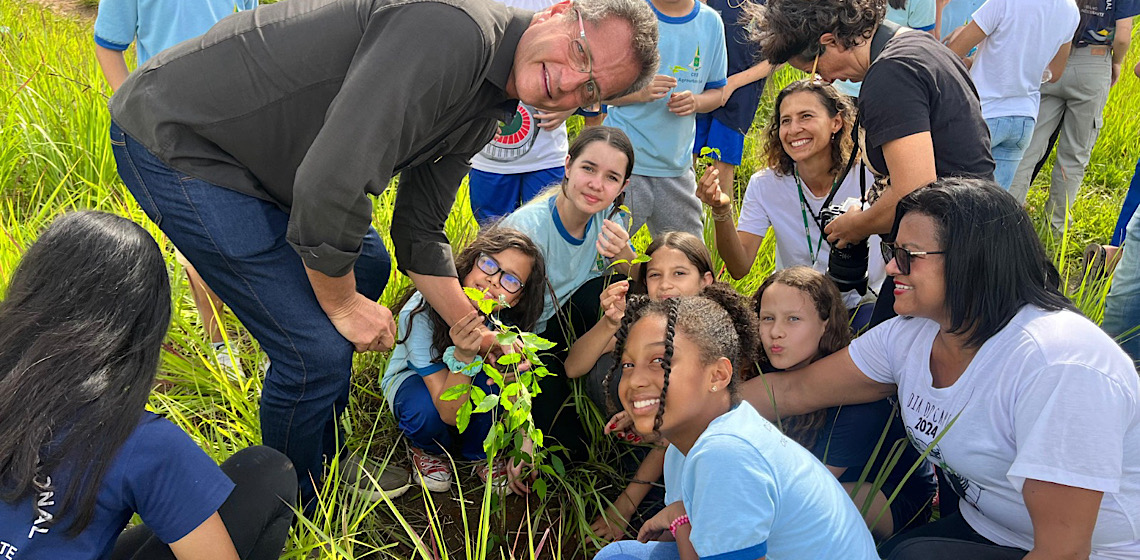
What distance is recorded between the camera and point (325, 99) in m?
1.77

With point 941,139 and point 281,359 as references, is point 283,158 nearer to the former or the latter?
point 281,359

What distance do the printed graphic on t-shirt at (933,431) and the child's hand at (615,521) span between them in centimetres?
82

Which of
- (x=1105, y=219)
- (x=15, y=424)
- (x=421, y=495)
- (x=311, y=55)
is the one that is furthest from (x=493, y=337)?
(x=1105, y=219)

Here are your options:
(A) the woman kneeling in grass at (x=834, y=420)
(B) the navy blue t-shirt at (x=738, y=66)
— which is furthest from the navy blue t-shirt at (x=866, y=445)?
(B) the navy blue t-shirt at (x=738, y=66)

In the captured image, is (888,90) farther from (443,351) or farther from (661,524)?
(443,351)

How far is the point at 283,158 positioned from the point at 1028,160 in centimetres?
414

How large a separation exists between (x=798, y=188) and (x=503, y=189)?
1.15 m

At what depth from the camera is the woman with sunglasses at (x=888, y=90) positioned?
2312mm

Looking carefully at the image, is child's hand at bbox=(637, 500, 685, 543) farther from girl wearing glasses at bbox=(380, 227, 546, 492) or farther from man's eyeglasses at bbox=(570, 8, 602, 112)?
man's eyeglasses at bbox=(570, 8, 602, 112)

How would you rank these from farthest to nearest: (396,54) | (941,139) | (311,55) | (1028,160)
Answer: (1028,160)
(941,139)
(311,55)
(396,54)

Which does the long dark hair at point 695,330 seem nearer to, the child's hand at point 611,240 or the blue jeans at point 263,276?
the child's hand at point 611,240

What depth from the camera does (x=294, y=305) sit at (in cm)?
190

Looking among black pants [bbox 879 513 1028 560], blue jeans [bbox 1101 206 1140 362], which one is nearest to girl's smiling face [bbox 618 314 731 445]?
black pants [bbox 879 513 1028 560]

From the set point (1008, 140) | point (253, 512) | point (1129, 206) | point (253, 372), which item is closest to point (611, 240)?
point (253, 372)
